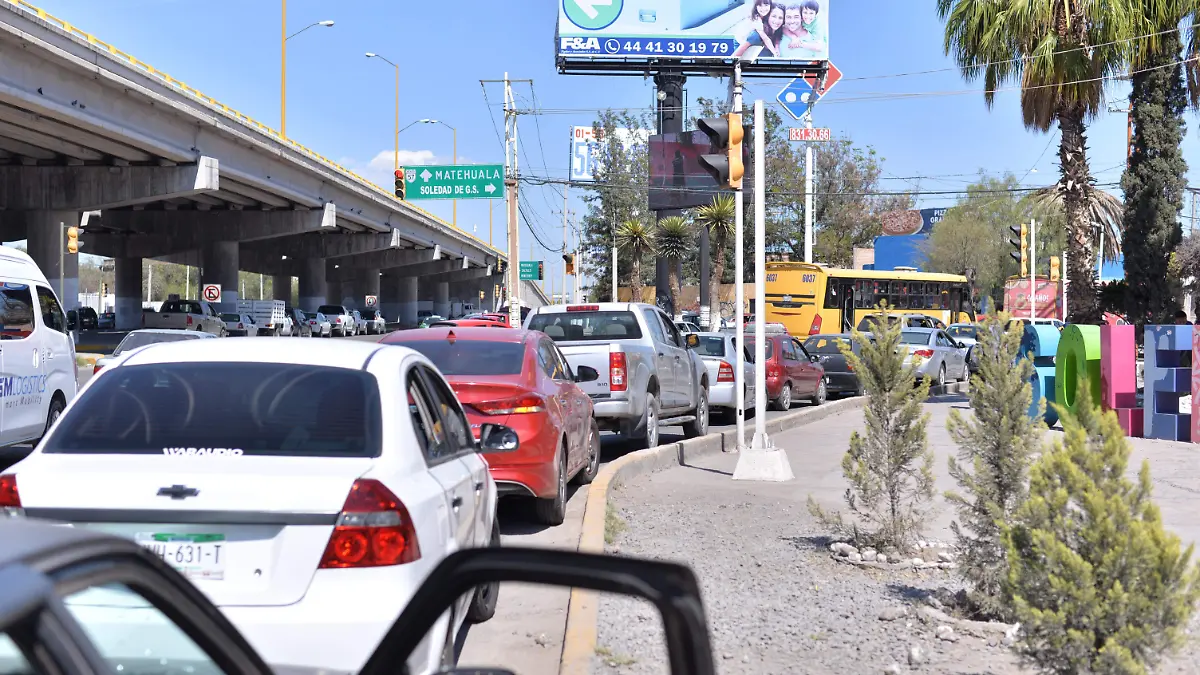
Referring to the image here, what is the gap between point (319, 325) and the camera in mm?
64000

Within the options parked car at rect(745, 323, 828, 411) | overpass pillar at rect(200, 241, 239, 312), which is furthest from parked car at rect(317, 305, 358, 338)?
parked car at rect(745, 323, 828, 411)

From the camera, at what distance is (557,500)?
989cm

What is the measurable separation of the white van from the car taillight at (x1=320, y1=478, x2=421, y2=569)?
9.40 m

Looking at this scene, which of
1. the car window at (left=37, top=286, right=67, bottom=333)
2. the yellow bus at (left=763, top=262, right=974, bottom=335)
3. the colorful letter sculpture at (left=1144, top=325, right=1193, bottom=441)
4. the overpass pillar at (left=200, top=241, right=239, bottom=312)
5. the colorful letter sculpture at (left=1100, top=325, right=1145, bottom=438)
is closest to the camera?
the car window at (left=37, top=286, right=67, bottom=333)

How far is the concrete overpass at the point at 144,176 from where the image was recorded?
3167 cm

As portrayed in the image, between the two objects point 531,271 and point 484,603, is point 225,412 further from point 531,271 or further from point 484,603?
point 531,271

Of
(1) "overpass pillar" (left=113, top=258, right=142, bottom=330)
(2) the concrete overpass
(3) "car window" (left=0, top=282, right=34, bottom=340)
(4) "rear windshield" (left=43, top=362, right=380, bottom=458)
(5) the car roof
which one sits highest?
(2) the concrete overpass

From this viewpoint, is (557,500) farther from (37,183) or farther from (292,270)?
(292,270)

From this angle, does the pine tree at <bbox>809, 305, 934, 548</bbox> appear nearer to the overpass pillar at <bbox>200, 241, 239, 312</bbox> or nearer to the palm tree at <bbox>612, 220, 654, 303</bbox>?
the palm tree at <bbox>612, 220, 654, 303</bbox>

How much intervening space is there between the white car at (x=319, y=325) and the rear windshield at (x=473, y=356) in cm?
5397

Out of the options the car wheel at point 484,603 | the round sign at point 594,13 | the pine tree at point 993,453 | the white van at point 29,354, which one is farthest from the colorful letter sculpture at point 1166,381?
the round sign at point 594,13

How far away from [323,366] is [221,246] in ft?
189

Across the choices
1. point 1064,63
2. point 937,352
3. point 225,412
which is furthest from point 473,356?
point 937,352

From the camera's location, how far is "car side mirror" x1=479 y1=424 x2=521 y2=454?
6377mm
